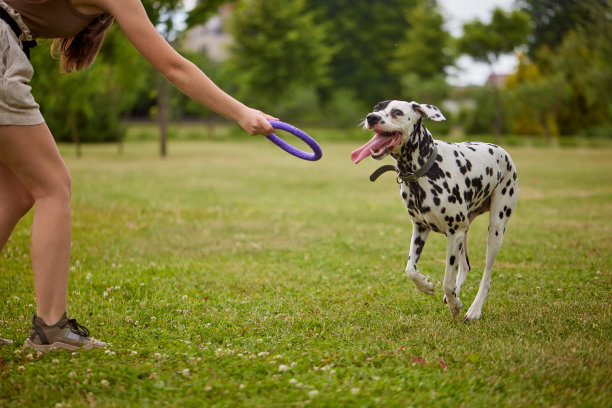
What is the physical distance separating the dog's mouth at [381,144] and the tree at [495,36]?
39.9 meters

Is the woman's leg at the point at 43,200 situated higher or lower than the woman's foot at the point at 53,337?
higher

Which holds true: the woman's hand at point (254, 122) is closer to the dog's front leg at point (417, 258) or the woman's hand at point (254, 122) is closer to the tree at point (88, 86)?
the dog's front leg at point (417, 258)

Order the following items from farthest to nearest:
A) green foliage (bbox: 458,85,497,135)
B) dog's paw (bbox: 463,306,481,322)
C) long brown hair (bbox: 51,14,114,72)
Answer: green foliage (bbox: 458,85,497,135) < dog's paw (bbox: 463,306,481,322) < long brown hair (bbox: 51,14,114,72)

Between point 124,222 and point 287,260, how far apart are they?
4.17 m

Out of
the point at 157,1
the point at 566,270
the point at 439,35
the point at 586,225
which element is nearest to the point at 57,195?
the point at 566,270

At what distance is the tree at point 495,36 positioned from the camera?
1597 inches

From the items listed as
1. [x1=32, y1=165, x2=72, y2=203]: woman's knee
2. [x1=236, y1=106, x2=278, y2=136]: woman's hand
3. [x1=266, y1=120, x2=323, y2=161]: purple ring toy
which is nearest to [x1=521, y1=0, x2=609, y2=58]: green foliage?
[x1=266, y1=120, x2=323, y2=161]: purple ring toy

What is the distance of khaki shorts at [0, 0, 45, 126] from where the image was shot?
354cm

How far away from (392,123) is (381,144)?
0.63 ft

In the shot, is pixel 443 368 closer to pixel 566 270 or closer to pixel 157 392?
pixel 157 392

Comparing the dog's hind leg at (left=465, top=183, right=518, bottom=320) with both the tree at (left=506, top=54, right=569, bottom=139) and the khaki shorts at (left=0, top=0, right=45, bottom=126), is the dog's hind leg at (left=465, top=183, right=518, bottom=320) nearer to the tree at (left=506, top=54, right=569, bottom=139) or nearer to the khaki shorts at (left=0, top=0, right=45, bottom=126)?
the khaki shorts at (left=0, top=0, right=45, bottom=126)

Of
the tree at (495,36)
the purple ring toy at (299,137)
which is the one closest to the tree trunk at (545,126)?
the tree at (495,36)

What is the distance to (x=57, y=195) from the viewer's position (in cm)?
384

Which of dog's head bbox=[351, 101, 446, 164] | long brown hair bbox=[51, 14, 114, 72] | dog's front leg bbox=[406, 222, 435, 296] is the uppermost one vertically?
long brown hair bbox=[51, 14, 114, 72]
